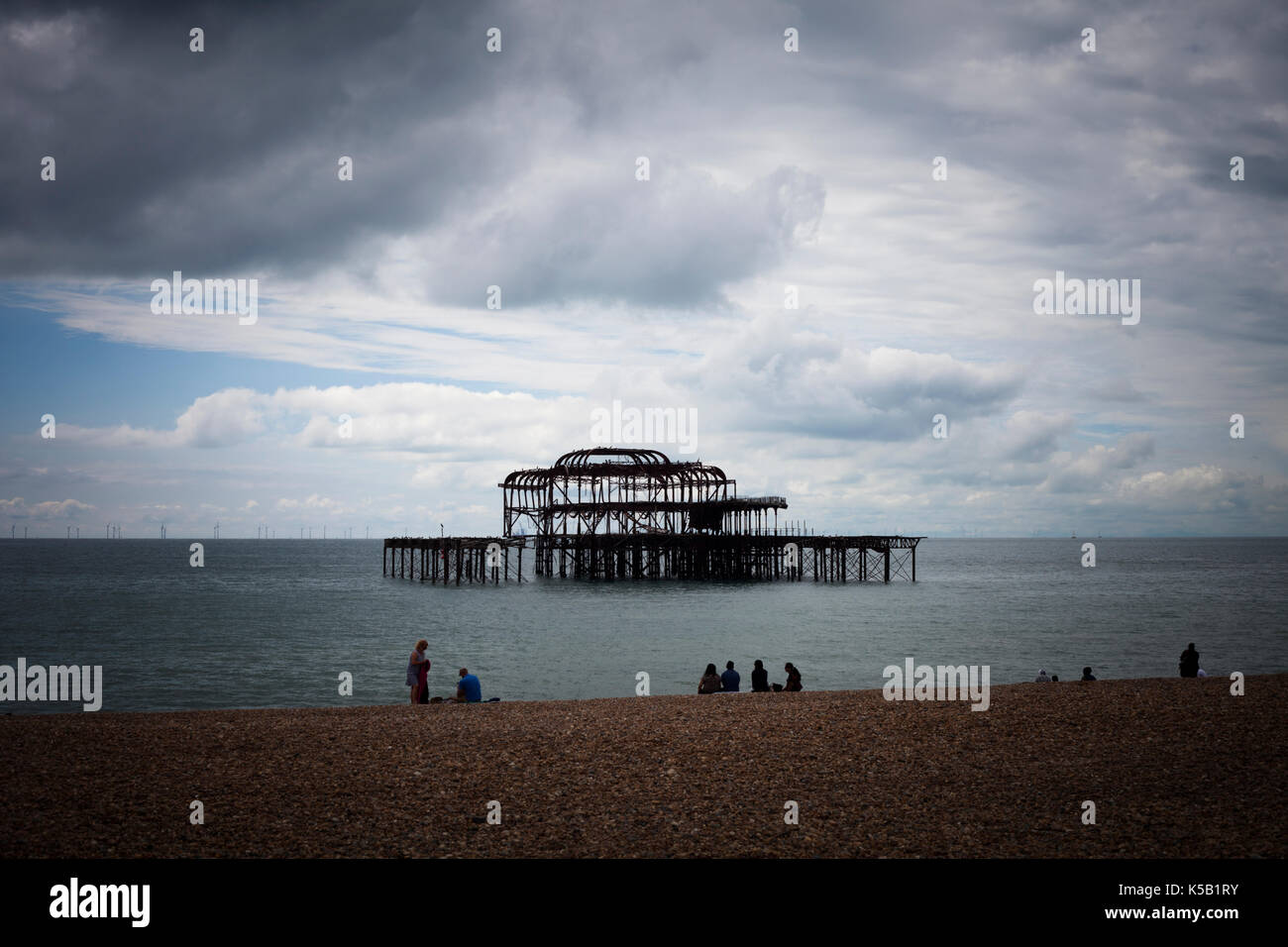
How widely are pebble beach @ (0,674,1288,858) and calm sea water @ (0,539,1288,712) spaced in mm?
9821

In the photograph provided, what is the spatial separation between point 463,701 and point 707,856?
843 cm

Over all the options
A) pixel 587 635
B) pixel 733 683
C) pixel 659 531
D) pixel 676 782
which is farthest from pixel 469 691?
pixel 659 531

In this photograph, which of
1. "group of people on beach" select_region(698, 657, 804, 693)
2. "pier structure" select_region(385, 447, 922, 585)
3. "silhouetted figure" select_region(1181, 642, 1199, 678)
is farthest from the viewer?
"pier structure" select_region(385, 447, 922, 585)

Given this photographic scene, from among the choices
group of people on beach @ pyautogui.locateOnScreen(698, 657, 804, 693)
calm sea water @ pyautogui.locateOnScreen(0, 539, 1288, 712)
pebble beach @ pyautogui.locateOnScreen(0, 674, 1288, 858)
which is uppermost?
pebble beach @ pyautogui.locateOnScreen(0, 674, 1288, 858)

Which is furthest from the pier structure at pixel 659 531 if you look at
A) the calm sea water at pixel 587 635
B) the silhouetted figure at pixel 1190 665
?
the silhouetted figure at pixel 1190 665

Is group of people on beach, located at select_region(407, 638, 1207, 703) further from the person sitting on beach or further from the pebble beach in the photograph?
the pebble beach

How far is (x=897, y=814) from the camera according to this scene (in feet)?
24.8

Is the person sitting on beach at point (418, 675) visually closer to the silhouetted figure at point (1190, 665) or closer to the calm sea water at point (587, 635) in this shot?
the calm sea water at point (587, 635)

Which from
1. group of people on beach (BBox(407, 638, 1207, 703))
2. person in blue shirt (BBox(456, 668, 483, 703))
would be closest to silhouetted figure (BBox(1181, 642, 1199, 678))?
group of people on beach (BBox(407, 638, 1207, 703))

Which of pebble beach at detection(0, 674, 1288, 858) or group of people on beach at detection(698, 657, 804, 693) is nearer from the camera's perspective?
pebble beach at detection(0, 674, 1288, 858)

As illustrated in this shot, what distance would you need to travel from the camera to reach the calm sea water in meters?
22.9

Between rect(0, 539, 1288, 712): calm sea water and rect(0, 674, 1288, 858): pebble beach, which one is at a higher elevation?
rect(0, 674, 1288, 858): pebble beach

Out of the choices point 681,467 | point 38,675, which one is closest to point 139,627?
point 38,675
